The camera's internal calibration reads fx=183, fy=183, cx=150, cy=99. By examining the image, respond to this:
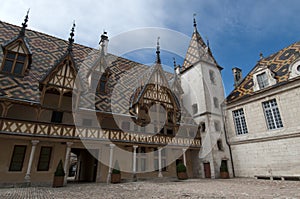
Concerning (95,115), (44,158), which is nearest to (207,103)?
(95,115)

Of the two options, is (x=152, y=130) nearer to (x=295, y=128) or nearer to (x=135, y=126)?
(x=135, y=126)

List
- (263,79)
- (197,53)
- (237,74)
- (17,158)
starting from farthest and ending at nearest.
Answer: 1. (237,74)
2. (197,53)
3. (263,79)
4. (17,158)

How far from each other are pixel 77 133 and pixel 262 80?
51.8 ft

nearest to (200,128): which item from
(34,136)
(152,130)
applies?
(152,130)

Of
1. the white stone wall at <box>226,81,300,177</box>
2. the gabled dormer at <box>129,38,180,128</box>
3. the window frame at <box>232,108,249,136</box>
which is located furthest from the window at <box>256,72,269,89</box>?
the gabled dormer at <box>129,38,180,128</box>

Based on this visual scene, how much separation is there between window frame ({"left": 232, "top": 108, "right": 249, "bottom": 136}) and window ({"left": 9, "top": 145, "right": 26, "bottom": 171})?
55.4 feet

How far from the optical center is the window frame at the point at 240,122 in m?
16.5

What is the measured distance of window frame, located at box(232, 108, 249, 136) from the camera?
1648 centimetres

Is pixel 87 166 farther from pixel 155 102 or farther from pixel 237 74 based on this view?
pixel 237 74

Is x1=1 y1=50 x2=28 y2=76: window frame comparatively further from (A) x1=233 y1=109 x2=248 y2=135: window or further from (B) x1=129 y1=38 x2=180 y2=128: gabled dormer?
(A) x1=233 y1=109 x2=248 y2=135: window

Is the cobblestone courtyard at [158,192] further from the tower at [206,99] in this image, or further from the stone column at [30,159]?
the tower at [206,99]

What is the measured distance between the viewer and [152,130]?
627 inches

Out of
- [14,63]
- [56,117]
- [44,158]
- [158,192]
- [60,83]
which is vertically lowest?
[158,192]

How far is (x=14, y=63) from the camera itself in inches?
487
